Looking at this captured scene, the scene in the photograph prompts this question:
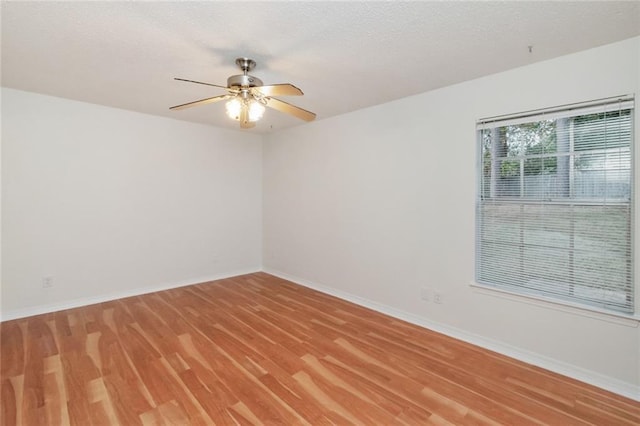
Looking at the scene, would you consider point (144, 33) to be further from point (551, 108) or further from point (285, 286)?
point (285, 286)

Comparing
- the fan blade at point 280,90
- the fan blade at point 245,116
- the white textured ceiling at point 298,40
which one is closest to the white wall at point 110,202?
the white textured ceiling at point 298,40

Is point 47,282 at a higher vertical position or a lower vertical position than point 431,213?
lower

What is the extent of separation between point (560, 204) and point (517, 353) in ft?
4.37

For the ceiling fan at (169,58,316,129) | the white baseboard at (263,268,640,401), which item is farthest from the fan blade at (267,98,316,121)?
the white baseboard at (263,268,640,401)

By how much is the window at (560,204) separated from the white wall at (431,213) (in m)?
0.11

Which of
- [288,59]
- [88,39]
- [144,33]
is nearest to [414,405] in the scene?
[288,59]

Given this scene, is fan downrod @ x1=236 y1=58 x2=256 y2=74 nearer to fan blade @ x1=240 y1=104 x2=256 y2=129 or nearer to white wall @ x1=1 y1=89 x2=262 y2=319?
fan blade @ x1=240 y1=104 x2=256 y2=129

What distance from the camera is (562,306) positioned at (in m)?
2.40

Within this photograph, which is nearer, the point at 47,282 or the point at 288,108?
the point at 288,108

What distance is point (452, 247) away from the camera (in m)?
3.05

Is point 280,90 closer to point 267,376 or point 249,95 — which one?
point 249,95

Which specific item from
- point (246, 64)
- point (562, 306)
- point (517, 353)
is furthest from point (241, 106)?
point (517, 353)

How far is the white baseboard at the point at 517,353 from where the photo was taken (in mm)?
2163

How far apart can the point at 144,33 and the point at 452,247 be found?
Answer: 3.19m
